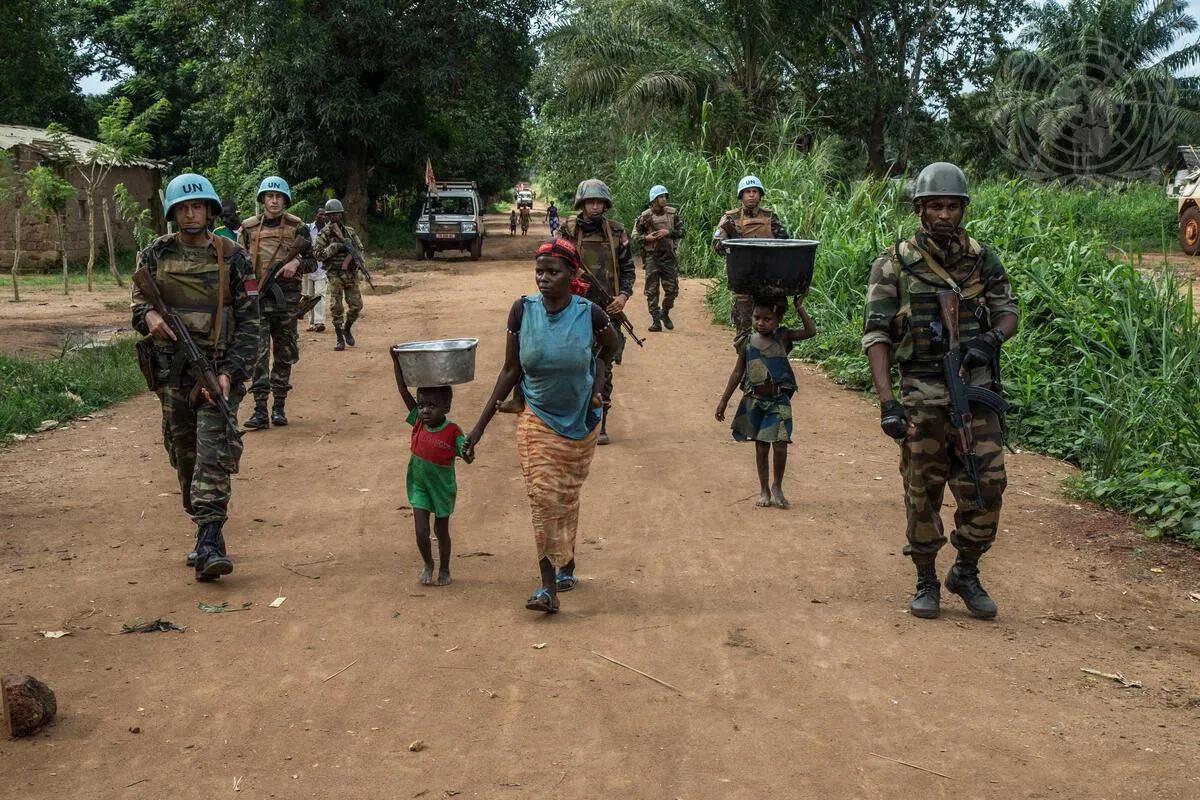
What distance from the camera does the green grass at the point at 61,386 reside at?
10016 mm

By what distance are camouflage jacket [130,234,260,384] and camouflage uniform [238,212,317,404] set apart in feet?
11.5

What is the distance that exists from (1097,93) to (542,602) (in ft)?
133

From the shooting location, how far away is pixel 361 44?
96.6 ft

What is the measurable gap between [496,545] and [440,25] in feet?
81.6

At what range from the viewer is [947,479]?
17.6ft

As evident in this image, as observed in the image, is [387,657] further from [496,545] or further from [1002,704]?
[1002,704]

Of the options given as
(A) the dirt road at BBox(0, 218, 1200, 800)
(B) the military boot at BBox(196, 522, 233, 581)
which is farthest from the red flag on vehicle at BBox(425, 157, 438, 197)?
(B) the military boot at BBox(196, 522, 233, 581)

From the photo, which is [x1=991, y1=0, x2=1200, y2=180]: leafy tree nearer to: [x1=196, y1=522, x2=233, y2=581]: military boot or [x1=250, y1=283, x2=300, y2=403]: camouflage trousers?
[x1=250, y1=283, x2=300, y2=403]: camouflage trousers

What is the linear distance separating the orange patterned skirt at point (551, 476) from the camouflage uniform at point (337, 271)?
8630 mm

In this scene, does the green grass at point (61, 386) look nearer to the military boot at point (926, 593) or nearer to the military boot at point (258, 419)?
the military boot at point (258, 419)

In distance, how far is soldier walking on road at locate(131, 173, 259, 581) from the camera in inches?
234

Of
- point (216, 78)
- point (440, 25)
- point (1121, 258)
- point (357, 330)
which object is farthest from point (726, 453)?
point (216, 78)

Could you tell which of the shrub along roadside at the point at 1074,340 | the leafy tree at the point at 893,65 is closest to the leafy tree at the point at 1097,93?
the leafy tree at the point at 893,65

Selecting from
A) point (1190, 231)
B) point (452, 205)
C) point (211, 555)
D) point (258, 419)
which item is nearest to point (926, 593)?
point (211, 555)
